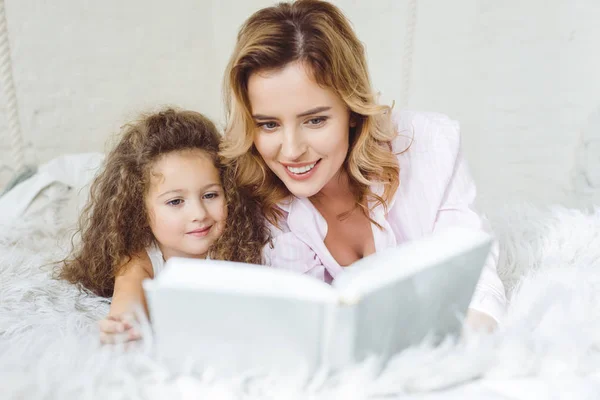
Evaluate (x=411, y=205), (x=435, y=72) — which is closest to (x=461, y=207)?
(x=411, y=205)

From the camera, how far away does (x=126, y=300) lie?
0.97m

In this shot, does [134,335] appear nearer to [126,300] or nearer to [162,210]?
[126,300]

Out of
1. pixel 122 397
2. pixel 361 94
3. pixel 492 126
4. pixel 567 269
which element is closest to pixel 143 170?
pixel 361 94

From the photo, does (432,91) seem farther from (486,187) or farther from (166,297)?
(166,297)

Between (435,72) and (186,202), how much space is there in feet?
4.55

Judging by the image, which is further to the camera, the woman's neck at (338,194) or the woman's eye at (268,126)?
the woman's neck at (338,194)

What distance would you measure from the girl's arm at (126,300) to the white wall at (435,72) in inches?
37.1

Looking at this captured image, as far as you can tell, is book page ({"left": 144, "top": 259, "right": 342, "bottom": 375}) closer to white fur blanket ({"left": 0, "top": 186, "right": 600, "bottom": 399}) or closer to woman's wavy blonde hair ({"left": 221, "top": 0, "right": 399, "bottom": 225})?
white fur blanket ({"left": 0, "top": 186, "right": 600, "bottom": 399})

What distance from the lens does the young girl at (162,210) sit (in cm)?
108

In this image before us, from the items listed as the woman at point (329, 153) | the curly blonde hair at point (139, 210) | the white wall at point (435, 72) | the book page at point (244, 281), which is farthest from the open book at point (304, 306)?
the white wall at point (435, 72)

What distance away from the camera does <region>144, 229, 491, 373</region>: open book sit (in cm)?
50

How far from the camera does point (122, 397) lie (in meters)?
0.58

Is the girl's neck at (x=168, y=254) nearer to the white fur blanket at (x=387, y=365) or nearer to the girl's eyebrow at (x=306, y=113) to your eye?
the white fur blanket at (x=387, y=365)

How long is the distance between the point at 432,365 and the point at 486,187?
5.26 feet
